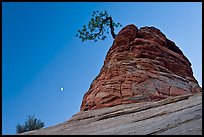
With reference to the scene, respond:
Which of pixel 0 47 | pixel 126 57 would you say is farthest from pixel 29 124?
pixel 0 47

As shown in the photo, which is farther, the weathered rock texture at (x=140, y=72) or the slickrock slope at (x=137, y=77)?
the weathered rock texture at (x=140, y=72)

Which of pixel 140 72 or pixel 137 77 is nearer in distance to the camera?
pixel 137 77

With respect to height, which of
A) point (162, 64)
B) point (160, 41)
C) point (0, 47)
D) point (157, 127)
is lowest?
point (157, 127)

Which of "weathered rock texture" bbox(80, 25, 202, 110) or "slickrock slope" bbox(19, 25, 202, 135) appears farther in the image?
"weathered rock texture" bbox(80, 25, 202, 110)

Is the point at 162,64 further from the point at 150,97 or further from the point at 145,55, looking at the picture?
the point at 150,97

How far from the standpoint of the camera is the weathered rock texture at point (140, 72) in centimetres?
1692

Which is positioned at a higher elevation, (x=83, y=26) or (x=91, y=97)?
(x=83, y=26)

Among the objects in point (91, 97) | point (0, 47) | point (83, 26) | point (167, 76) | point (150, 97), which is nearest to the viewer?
point (0, 47)

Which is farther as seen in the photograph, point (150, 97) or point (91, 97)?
point (91, 97)

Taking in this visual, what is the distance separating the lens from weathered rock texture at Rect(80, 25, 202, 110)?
55.5 feet

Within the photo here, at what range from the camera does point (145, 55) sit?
20.7 m

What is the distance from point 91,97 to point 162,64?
17.5ft

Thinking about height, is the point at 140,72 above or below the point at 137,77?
above

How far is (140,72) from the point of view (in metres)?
18.5
